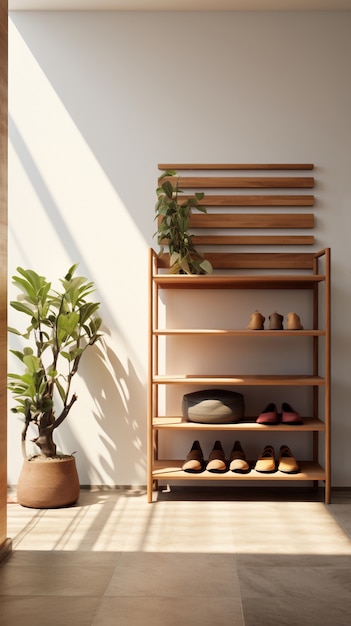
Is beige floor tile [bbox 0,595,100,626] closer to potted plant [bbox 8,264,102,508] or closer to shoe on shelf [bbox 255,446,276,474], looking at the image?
potted plant [bbox 8,264,102,508]

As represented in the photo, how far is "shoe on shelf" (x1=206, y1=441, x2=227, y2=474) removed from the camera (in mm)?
4127

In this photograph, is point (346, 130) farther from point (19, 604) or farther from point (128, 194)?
point (19, 604)

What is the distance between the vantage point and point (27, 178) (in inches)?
182

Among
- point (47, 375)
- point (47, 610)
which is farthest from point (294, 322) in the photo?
point (47, 610)

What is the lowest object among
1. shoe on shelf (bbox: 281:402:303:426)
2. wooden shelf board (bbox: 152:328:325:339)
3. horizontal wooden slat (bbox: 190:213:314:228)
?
shoe on shelf (bbox: 281:402:303:426)

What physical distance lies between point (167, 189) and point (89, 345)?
3.54 ft

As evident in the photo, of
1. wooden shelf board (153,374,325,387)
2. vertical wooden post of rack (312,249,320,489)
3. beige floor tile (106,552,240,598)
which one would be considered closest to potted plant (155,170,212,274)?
wooden shelf board (153,374,325,387)

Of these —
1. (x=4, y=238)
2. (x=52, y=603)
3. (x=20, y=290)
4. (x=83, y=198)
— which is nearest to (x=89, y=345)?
(x=20, y=290)

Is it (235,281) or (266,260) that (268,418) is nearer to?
(235,281)

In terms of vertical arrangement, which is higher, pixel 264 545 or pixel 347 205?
pixel 347 205

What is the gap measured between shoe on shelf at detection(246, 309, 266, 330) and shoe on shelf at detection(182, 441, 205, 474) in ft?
2.66

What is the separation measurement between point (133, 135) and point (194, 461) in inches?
81.0

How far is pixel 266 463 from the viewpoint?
4164mm

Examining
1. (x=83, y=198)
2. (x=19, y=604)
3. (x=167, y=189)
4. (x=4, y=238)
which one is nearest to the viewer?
(x=19, y=604)
